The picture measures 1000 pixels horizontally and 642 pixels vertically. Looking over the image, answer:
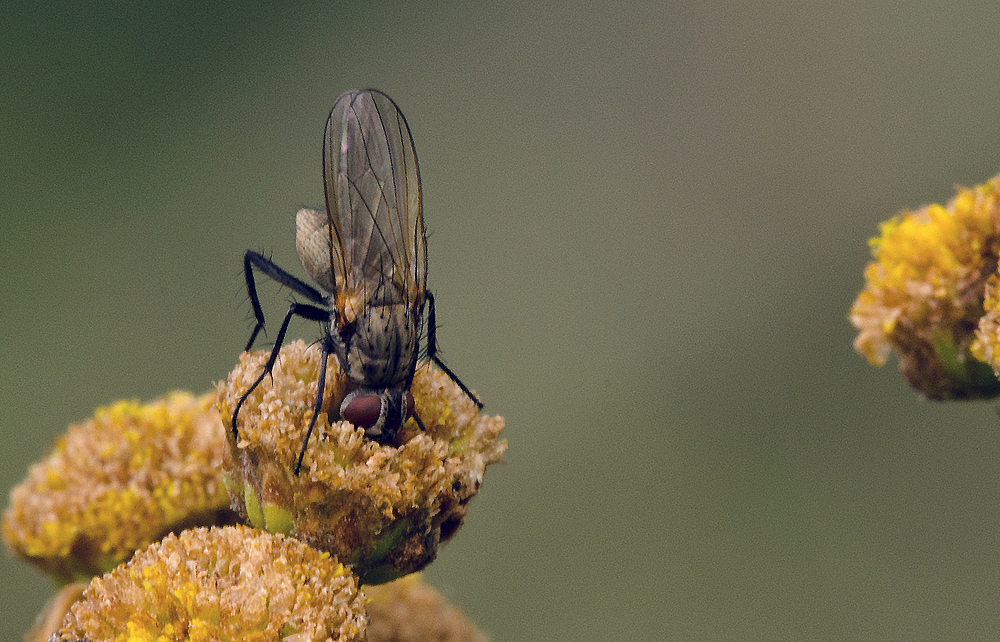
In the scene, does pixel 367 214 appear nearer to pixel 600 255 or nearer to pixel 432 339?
pixel 432 339

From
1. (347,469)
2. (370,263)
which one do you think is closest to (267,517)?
(347,469)

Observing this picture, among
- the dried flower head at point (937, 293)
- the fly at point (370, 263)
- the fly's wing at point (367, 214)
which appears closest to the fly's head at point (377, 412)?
the fly at point (370, 263)

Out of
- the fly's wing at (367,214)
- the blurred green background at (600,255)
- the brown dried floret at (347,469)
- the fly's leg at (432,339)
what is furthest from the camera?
the blurred green background at (600,255)

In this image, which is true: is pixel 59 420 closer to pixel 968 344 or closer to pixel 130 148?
pixel 130 148

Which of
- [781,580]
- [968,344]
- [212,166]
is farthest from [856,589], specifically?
[212,166]

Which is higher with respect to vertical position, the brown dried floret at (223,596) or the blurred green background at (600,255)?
the blurred green background at (600,255)

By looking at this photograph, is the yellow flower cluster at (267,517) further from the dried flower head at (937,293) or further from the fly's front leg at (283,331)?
the dried flower head at (937,293)
